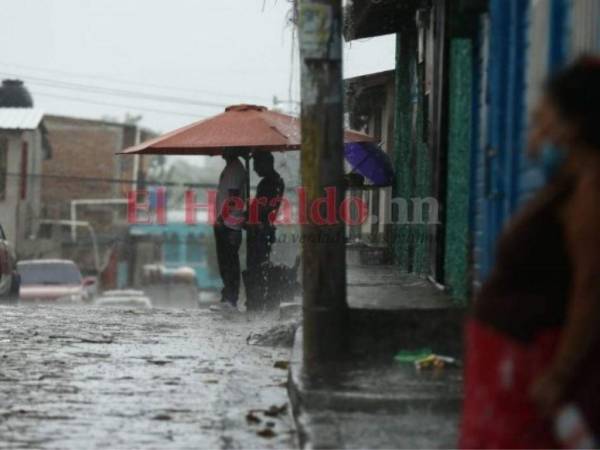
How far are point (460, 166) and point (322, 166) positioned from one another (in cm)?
169

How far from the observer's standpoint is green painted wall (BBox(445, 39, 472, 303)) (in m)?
9.22

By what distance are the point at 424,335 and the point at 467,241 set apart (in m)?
1.04

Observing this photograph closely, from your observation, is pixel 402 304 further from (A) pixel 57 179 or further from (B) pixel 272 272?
(A) pixel 57 179

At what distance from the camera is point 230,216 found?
14.5 meters

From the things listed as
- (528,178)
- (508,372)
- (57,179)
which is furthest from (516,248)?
(57,179)

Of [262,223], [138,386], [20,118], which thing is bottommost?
[138,386]

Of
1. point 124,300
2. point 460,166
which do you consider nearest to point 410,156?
point 460,166

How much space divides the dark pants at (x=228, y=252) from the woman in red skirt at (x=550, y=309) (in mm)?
10533

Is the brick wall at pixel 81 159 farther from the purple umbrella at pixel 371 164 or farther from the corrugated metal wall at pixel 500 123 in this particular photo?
the corrugated metal wall at pixel 500 123

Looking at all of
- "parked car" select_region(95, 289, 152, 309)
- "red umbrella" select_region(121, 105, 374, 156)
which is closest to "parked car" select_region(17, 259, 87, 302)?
"parked car" select_region(95, 289, 152, 309)

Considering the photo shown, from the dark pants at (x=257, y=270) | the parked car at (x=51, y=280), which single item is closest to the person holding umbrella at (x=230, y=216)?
the dark pants at (x=257, y=270)

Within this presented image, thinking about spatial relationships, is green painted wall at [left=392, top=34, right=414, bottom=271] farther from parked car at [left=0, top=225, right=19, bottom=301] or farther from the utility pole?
the utility pole

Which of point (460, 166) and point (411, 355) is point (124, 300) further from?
point (411, 355)

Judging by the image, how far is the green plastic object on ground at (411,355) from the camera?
837 cm
